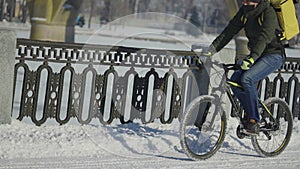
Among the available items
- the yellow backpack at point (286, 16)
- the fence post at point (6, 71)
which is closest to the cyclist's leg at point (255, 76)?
the yellow backpack at point (286, 16)

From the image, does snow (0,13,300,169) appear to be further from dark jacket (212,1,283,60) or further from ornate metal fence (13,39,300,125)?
dark jacket (212,1,283,60)

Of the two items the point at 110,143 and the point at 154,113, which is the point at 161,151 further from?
the point at 154,113

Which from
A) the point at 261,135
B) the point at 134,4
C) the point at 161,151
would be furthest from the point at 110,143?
the point at 134,4

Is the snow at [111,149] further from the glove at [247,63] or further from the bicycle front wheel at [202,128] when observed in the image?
the glove at [247,63]

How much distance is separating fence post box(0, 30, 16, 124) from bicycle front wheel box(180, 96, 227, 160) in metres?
2.16

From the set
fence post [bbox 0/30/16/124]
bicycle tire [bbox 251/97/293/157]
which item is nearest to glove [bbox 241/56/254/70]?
bicycle tire [bbox 251/97/293/157]

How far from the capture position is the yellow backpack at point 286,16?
623cm

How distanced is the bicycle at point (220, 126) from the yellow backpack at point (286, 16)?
0.65 meters

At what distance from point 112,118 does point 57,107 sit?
71 cm

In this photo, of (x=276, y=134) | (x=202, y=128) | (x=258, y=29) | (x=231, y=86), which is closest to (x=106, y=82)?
(x=202, y=128)

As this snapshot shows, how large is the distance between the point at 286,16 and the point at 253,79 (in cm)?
70

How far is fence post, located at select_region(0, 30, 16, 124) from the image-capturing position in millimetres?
7160

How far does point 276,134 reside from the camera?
685 cm

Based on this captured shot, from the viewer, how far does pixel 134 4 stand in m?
75.5
